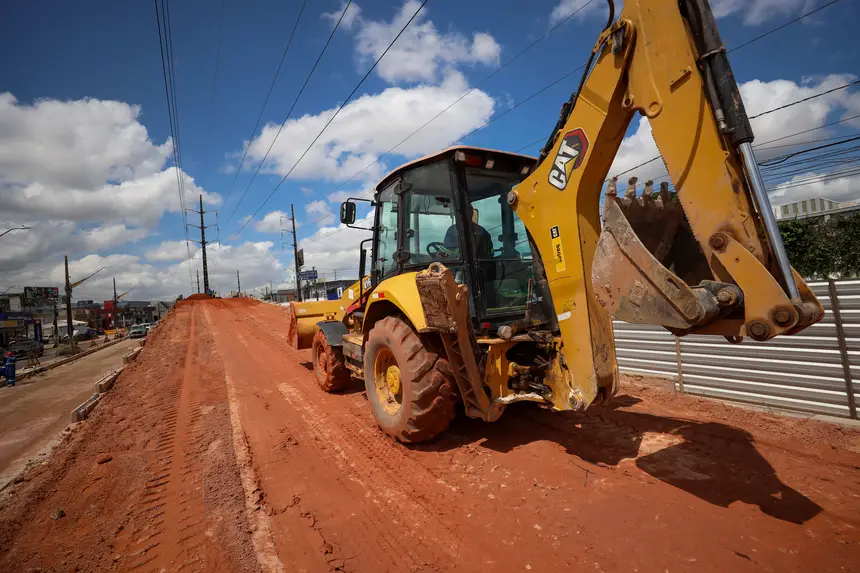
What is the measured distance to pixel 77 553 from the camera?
2799mm

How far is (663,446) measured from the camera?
12.3 ft

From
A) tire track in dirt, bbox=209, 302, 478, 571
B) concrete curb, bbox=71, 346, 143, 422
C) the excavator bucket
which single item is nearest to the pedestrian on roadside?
concrete curb, bbox=71, 346, 143, 422

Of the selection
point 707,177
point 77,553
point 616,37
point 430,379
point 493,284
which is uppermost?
point 616,37

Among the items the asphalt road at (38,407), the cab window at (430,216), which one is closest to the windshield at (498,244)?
the cab window at (430,216)

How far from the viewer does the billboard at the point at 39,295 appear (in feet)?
184

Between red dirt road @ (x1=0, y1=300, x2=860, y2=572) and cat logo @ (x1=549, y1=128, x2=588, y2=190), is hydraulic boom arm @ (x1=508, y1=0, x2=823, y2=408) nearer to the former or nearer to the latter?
cat logo @ (x1=549, y1=128, x2=588, y2=190)

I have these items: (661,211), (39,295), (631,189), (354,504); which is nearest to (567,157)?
(631,189)

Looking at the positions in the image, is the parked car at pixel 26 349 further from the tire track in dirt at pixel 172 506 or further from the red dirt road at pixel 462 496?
the tire track in dirt at pixel 172 506

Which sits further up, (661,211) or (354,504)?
(661,211)

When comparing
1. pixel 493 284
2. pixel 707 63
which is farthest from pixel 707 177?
pixel 493 284

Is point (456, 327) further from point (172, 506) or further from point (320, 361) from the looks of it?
point (320, 361)

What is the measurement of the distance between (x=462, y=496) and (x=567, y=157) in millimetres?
2729

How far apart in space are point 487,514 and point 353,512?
1.01 meters

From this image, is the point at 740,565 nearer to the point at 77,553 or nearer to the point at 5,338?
the point at 77,553
